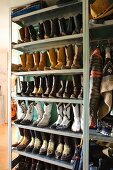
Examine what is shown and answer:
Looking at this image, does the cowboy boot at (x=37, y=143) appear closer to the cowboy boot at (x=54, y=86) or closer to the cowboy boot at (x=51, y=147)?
the cowboy boot at (x=51, y=147)

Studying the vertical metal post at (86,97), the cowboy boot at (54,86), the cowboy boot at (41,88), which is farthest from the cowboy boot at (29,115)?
the vertical metal post at (86,97)

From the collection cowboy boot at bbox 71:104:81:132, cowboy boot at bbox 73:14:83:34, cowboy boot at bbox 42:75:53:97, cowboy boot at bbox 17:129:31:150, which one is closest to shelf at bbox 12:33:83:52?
cowboy boot at bbox 73:14:83:34

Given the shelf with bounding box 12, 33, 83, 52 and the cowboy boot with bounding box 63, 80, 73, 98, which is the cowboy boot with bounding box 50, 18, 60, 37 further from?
the cowboy boot with bounding box 63, 80, 73, 98

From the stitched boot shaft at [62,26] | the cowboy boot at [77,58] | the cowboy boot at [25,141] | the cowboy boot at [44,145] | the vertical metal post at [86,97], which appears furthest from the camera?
the cowboy boot at [25,141]

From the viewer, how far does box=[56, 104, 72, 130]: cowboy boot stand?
177 centimetres

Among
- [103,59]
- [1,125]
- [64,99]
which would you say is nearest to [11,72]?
[64,99]

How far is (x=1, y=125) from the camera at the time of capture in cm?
501

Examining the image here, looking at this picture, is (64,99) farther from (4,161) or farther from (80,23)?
(4,161)

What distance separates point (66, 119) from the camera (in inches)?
71.2

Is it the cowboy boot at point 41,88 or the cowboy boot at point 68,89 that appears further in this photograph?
the cowboy boot at point 41,88

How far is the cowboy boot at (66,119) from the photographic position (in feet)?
5.80

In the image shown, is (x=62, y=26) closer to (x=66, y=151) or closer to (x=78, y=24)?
(x=78, y=24)

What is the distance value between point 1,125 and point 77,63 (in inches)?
157

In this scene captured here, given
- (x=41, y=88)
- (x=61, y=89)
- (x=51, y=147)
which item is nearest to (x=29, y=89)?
(x=41, y=88)
